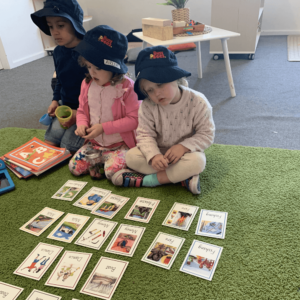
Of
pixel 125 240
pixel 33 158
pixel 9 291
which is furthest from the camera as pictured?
pixel 33 158

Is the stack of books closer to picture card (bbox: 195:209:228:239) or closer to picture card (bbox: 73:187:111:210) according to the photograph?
picture card (bbox: 73:187:111:210)

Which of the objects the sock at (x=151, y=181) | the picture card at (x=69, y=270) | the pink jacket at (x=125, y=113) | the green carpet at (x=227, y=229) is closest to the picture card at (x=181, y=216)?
Result: the green carpet at (x=227, y=229)

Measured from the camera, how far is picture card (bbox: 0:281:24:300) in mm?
880

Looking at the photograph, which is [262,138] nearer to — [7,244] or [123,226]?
[123,226]

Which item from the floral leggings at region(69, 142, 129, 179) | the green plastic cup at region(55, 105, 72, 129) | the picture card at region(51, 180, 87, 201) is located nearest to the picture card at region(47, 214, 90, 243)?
the picture card at region(51, 180, 87, 201)

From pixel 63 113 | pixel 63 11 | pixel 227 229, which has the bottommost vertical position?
pixel 227 229

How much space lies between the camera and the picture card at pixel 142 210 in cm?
113

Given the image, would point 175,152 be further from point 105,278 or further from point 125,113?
point 105,278

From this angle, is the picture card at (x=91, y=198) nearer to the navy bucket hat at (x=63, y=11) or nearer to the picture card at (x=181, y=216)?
the picture card at (x=181, y=216)

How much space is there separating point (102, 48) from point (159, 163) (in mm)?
558

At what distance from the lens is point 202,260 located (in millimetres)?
925

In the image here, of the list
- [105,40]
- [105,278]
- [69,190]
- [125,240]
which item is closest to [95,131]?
[69,190]

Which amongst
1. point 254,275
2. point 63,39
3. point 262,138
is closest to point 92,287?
point 254,275

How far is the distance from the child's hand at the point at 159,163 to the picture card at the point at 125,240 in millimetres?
274
